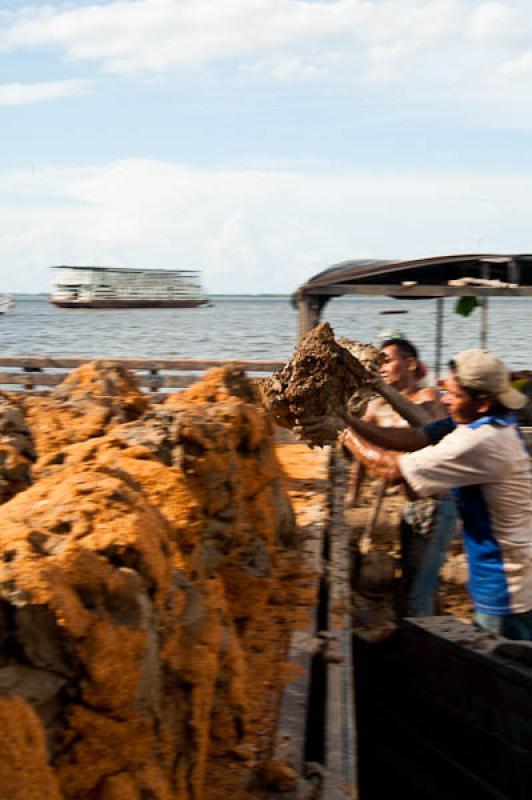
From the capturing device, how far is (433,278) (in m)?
12.4

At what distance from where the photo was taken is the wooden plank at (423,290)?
11.5 meters

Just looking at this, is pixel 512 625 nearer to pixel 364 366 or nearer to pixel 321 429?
pixel 321 429

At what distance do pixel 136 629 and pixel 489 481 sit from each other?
2.27 meters

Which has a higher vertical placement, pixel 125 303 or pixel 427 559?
pixel 125 303

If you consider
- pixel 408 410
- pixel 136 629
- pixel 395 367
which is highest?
pixel 395 367

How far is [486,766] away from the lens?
4492 millimetres

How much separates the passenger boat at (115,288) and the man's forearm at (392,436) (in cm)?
7497

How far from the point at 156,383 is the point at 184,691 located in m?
9.99

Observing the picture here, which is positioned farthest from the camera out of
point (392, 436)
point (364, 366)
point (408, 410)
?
point (408, 410)

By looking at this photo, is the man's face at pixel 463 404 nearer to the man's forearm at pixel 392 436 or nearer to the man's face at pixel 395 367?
the man's forearm at pixel 392 436

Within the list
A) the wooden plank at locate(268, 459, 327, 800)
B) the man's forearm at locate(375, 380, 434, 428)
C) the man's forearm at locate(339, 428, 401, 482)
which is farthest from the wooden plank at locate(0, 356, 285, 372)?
the wooden plank at locate(268, 459, 327, 800)

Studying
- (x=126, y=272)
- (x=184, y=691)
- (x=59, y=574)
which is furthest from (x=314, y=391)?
(x=126, y=272)

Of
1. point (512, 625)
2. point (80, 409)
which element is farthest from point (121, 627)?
point (80, 409)

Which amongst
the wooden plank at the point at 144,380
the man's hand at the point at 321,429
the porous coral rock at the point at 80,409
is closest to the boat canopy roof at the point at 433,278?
the wooden plank at the point at 144,380
